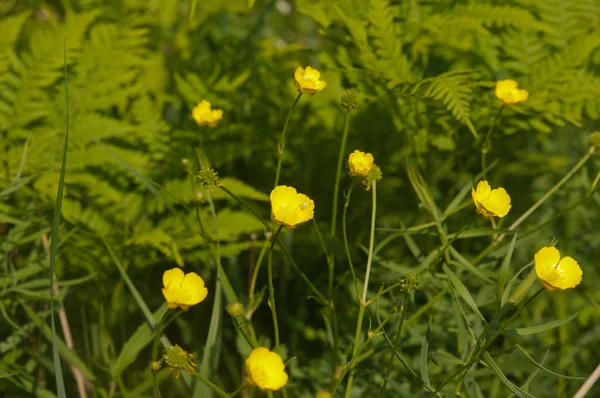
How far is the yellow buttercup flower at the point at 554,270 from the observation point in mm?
816

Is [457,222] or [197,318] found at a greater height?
[457,222]

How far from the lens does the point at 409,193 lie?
5.80ft

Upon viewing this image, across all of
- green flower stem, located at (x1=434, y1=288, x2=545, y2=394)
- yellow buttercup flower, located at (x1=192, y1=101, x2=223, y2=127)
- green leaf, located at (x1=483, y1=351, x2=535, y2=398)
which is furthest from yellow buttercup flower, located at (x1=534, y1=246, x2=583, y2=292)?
yellow buttercup flower, located at (x1=192, y1=101, x2=223, y2=127)

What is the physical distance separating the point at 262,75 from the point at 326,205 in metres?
0.43

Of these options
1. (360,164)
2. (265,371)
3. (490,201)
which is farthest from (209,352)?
(490,201)

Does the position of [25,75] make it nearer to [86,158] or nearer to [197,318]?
[86,158]

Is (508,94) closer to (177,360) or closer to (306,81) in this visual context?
(306,81)

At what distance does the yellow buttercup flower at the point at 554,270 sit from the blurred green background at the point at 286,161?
253 mm

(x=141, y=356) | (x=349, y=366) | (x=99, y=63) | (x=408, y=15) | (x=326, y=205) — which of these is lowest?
(x=141, y=356)

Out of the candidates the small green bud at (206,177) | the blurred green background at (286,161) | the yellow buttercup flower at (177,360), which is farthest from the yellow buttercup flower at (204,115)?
the yellow buttercup flower at (177,360)

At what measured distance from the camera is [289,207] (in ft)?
2.90

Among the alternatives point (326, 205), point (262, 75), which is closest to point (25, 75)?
point (262, 75)

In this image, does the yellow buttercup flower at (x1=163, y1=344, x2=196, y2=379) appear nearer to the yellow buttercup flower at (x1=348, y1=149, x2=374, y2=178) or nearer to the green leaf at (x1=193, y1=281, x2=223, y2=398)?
the green leaf at (x1=193, y1=281, x2=223, y2=398)

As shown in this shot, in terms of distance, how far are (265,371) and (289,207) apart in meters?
0.24
